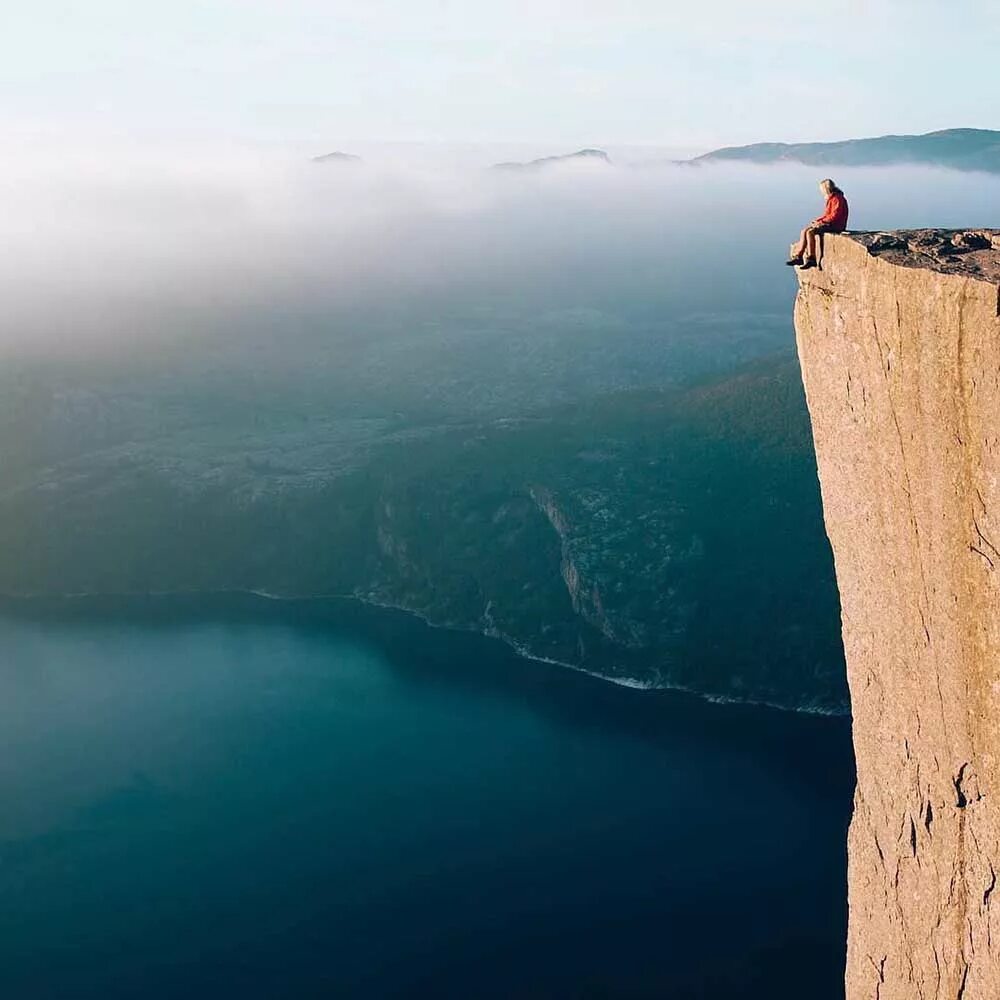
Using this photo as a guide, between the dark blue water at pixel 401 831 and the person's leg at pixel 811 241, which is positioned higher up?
the person's leg at pixel 811 241

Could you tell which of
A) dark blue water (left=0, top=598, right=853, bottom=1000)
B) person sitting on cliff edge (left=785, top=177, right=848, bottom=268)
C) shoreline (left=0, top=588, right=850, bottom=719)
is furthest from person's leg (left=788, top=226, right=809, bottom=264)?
shoreline (left=0, top=588, right=850, bottom=719)

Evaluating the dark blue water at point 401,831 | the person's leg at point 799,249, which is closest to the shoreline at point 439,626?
the dark blue water at point 401,831

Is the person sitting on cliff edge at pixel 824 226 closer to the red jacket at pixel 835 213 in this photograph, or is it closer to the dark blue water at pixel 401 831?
the red jacket at pixel 835 213

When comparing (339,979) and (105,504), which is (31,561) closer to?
(105,504)

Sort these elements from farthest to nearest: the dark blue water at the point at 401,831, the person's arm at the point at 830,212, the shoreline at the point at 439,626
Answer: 1. the shoreline at the point at 439,626
2. the dark blue water at the point at 401,831
3. the person's arm at the point at 830,212

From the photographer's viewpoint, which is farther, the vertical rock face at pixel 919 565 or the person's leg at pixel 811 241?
the person's leg at pixel 811 241

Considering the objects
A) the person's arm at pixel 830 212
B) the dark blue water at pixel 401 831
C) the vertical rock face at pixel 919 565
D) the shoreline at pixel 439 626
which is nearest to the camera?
the vertical rock face at pixel 919 565

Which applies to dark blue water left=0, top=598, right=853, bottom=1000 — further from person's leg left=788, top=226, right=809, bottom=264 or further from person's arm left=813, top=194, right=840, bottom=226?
person's arm left=813, top=194, right=840, bottom=226

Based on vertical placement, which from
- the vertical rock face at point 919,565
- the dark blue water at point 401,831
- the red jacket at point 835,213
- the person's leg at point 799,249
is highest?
the red jacket at point 835,213
